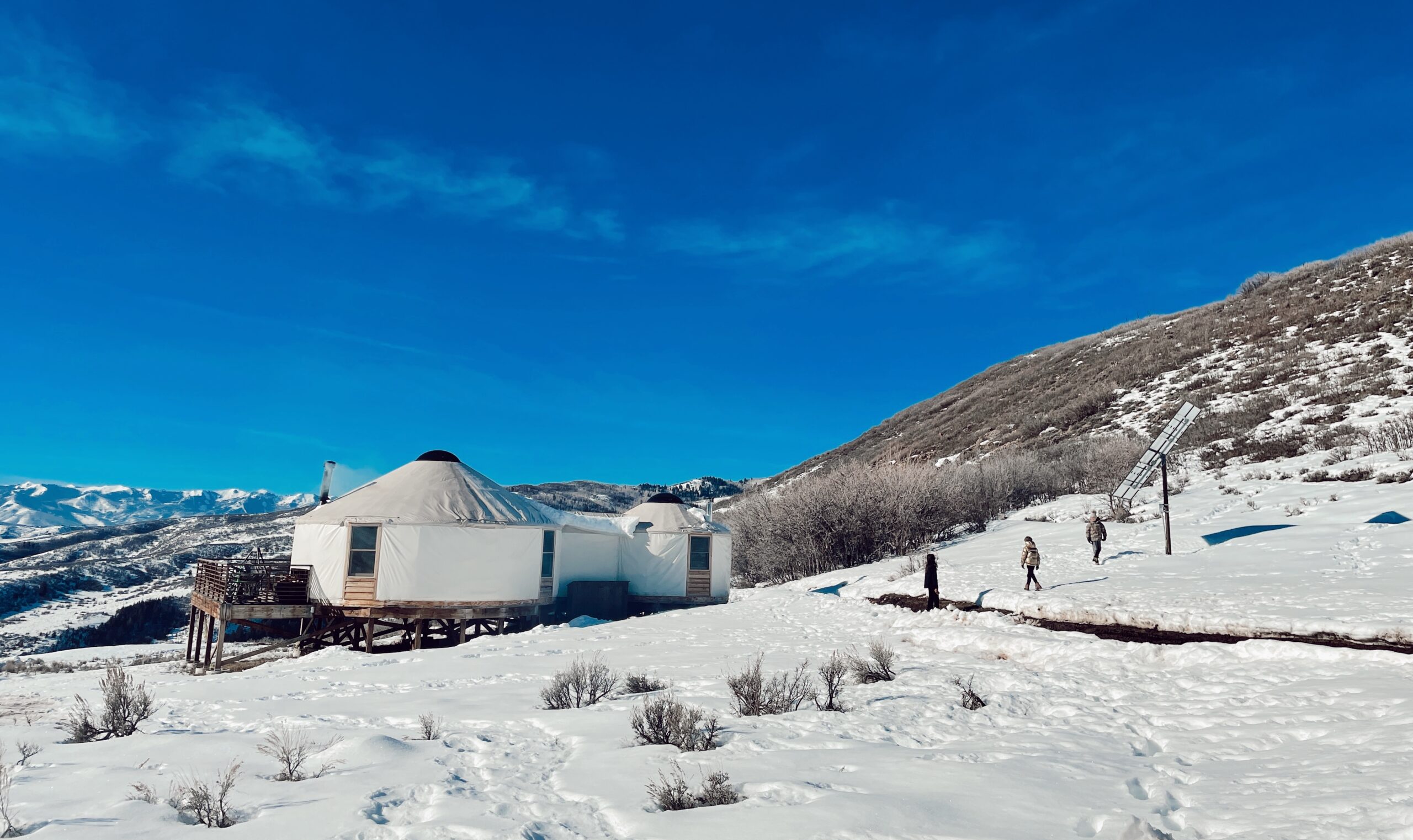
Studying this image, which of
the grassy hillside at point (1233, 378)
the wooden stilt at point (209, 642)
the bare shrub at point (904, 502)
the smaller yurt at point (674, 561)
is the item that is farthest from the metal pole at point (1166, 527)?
the wooden stilt at point (209, 642)

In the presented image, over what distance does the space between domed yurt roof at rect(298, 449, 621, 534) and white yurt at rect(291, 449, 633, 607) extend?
26 millimetres

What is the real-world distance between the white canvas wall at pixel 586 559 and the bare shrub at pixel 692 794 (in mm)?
17114

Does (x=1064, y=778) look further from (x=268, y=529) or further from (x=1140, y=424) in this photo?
(x=268, y=529)

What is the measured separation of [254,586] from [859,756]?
60.7ft

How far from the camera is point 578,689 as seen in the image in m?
8.52

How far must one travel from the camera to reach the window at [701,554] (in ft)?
79.8

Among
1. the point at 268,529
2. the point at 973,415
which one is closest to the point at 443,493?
the point at 973,415

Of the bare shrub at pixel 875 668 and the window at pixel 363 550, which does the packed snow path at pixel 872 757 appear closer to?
the bare shrub at pixel 875 668

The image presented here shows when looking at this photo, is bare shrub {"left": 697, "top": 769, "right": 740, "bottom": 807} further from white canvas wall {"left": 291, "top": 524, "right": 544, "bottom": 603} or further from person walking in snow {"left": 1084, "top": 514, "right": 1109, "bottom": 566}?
white canvas wall {"left": 291, "top": 524, "right": 544, "bottom": 603}

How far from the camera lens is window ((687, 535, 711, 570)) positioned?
24.3 m

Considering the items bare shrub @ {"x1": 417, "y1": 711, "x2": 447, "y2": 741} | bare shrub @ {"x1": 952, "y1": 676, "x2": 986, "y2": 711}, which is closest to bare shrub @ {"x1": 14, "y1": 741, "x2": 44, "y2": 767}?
bare shrub @ {"x1": 417, "y1": 711, "x2": 447, "y2": 741}

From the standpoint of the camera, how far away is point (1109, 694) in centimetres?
829

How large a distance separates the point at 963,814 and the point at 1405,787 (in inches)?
96.6

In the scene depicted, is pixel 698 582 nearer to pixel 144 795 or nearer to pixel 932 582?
pixel 932 582
